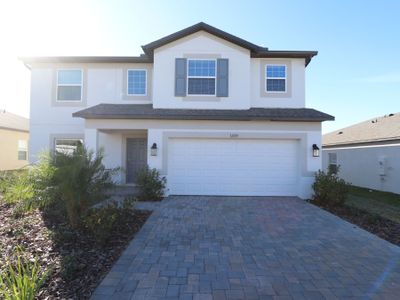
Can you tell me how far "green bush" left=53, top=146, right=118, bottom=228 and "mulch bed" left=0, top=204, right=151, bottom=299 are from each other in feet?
1.67

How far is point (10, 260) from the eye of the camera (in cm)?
471

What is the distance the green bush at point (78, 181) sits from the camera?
6234 millimetres

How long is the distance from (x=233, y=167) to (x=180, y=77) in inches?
174

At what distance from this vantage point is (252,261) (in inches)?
197

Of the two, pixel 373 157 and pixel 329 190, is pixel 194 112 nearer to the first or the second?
pixel 329 190

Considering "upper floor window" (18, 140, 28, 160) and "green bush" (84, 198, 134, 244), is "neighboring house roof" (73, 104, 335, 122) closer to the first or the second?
"green bush" (84, 198, 134, 244)

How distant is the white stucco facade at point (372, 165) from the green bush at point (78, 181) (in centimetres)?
1310

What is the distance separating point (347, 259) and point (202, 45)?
10118 millimetres

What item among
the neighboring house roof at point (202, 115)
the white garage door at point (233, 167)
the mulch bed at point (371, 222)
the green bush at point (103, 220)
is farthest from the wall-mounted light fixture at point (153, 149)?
the mulch bed at point (371, 222)

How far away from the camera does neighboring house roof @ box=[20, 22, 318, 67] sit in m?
12.2

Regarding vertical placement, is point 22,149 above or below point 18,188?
above

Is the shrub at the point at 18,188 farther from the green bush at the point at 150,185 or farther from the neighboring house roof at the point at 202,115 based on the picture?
the green bush at the point at 150,185

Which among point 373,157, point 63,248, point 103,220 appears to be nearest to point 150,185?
point 103,220

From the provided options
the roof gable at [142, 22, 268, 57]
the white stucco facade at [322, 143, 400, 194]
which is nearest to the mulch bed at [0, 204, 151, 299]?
the roof gable at [142, 22, 268, 57]
